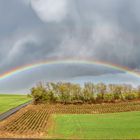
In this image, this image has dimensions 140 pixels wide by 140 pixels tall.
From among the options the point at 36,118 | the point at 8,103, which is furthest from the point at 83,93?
the point at 36,118

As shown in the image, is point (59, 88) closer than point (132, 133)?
No

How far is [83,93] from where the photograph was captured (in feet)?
324

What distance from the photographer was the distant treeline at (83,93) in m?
98.0

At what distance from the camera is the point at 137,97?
→ 9906 centimetres

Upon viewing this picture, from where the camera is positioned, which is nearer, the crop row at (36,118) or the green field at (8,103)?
the crop row at (36,118)

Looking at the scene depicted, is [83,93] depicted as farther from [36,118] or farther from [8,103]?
[36,118]

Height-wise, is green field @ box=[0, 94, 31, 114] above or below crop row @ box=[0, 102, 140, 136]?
above

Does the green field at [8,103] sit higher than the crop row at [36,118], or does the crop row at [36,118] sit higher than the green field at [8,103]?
the green field at [8,103]

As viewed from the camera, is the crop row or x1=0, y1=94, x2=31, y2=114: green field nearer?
the crop row

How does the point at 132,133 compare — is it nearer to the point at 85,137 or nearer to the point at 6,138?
the point at 85,137

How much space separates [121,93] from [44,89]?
26755mm

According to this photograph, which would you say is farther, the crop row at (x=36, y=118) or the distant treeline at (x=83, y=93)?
the distant treeline at (x=83, y=93)

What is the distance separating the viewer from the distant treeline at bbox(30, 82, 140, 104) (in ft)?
322

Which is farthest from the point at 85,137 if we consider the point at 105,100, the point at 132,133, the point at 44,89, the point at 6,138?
the point at 44,89
